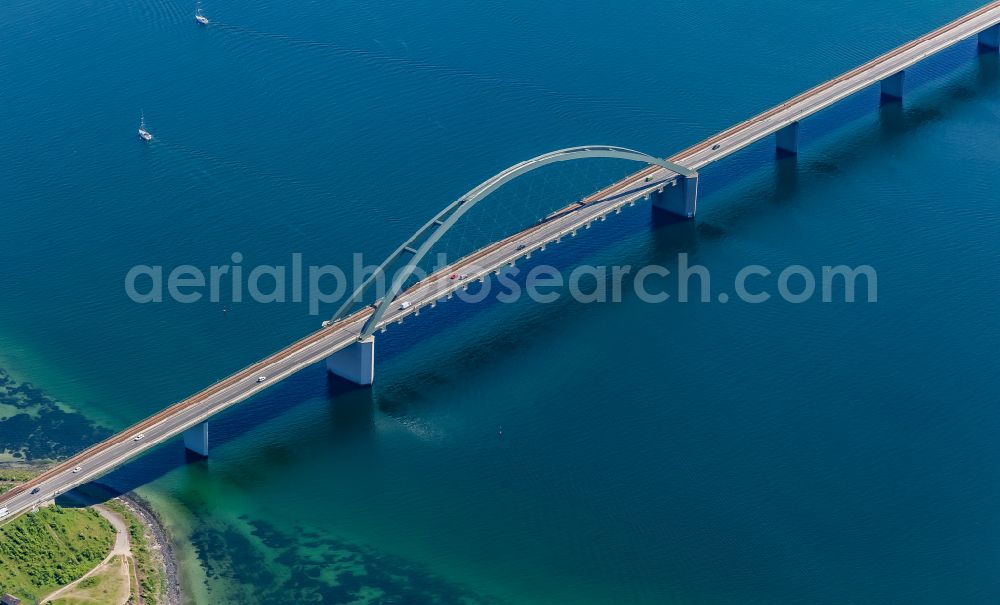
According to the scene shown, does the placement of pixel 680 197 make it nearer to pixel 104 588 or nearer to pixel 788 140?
pixel 788 140

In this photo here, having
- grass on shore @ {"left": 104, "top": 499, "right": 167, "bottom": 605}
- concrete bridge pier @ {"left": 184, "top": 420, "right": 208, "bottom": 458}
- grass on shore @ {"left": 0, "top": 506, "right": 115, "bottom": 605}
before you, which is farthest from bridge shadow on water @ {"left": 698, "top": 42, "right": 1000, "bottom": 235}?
grass on shore @ {"left": 0, "top": 506, "right": 115, "bottom": 605}

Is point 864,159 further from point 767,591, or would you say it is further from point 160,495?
point 160,495

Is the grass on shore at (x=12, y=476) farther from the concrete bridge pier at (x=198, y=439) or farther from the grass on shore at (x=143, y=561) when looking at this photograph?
the concrete bridge pier at (x=198, y=439)

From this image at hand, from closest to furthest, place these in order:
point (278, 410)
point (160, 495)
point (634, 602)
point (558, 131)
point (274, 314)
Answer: point (634, 602), point (160, 495), point (278, 410), point (274, 314), point (558, 131)

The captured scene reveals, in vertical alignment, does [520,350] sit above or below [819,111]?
below

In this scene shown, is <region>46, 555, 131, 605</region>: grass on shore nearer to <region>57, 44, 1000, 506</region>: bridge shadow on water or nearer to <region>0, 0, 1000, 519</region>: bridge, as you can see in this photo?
<region>0, 0, 1000, 519</region>: bridge

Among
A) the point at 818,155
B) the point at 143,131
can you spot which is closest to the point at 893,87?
the point at 818,155

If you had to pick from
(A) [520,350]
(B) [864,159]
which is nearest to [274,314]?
(A) [520,350]
